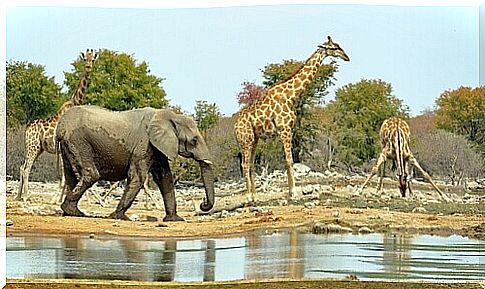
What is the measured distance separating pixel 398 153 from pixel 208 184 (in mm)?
1350

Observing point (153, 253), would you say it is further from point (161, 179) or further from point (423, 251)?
point (423, 251)

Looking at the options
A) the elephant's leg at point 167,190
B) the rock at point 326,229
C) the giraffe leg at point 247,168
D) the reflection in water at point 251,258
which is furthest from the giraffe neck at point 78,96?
the rock at point 326,229

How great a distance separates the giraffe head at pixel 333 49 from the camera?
565 centimetres

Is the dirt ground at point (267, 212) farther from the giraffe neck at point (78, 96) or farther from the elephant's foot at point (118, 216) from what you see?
the giraffe neck at point (78, 96)

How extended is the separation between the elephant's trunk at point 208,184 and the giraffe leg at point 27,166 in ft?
3.84

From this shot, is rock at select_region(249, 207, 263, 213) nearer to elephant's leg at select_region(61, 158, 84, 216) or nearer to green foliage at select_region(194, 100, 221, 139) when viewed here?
green foliage at select_region(194, 100, 221, 139)

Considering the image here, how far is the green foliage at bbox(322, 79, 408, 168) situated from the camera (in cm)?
→ 570

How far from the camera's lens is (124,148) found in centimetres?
580

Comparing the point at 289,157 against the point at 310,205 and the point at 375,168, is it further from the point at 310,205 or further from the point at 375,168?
the point at 375,168

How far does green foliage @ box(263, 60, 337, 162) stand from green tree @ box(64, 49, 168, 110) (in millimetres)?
803

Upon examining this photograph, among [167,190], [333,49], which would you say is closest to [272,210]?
[167,190]

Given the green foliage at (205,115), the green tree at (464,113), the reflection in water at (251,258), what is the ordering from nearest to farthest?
the reflection in water at (251,258) < the green tree at (464,113) < the green foliage at (205,115)

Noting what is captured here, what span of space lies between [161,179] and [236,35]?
1.14 meters

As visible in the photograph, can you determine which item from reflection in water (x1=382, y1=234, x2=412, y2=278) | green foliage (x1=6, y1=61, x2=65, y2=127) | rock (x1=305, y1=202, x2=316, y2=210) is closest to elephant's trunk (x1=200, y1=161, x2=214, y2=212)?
rock (x1=305, y1=202, x2=316, y2=210)
